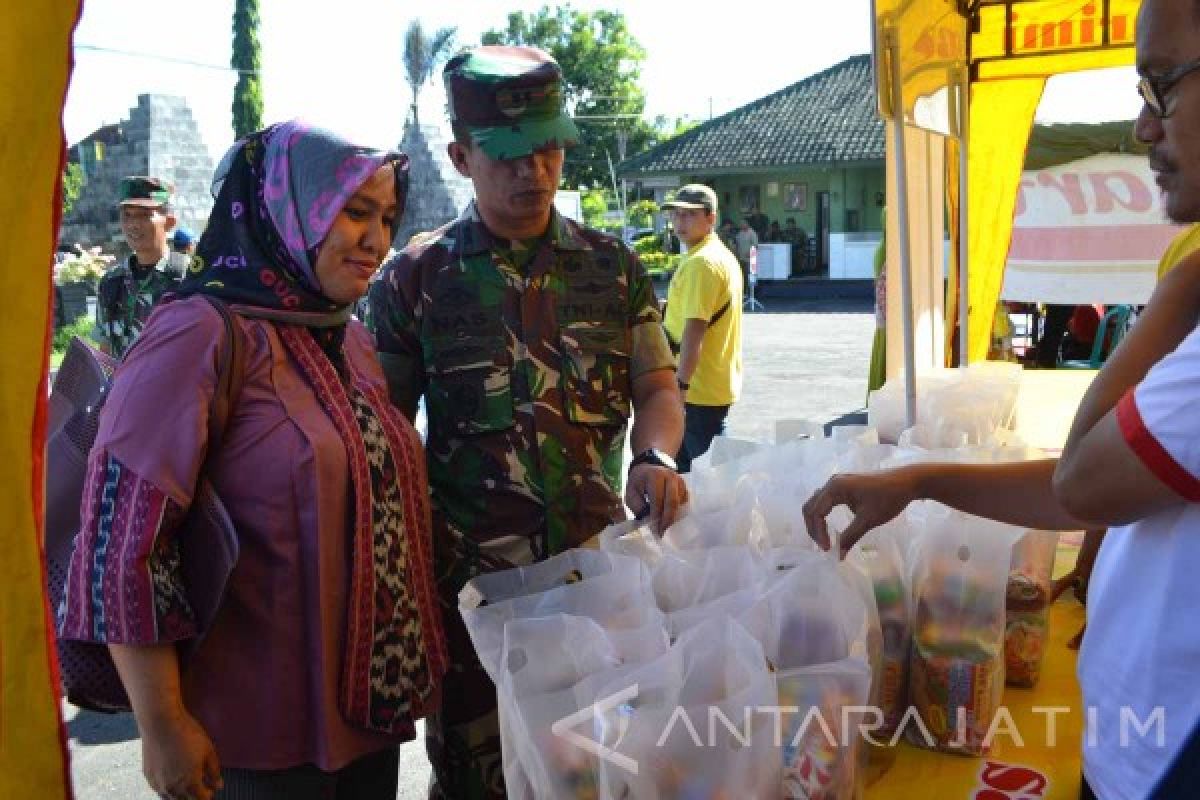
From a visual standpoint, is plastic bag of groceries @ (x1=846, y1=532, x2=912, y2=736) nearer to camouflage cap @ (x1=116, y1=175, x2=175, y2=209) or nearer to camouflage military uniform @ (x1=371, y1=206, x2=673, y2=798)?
camouflage military uniform @ (x1=371, y1=206, x2=673, y2=798)

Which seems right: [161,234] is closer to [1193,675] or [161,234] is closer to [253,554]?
[253,554]

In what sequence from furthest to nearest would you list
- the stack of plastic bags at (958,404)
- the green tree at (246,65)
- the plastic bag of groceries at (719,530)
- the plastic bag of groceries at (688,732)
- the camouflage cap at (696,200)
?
1. the green tree at (246,65)
2. the camouflage cap at (696,200)
3. the stack of plastic bags at (958,404)
4. the plastic bag of groceries at (719,530)
5. the plastic bag of groceries at (688,732)

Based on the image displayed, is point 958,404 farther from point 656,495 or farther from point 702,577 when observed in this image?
point 702,577

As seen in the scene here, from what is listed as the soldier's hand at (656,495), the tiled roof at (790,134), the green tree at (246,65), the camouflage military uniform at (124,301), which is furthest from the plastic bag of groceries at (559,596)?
the green tree at (246,65)

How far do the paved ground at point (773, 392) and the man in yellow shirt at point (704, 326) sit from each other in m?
1.85

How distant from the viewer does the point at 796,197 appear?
27.7 metres

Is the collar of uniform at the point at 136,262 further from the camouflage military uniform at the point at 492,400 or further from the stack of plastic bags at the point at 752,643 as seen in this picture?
the stack of plastic bags at the point at 752,643

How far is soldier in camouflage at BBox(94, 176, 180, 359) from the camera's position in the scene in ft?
15.2

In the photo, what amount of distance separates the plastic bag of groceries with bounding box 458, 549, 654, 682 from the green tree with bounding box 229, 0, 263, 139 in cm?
3204

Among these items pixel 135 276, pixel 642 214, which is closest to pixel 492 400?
pixel 135 276

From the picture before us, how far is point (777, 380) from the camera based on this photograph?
10930 millimetres

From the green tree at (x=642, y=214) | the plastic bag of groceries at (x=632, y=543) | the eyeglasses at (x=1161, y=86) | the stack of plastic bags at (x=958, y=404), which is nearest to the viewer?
the eyeglasses at (x=1161, y=86)

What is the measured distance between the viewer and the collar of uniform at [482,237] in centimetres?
195

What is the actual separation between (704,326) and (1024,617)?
11.8ft
